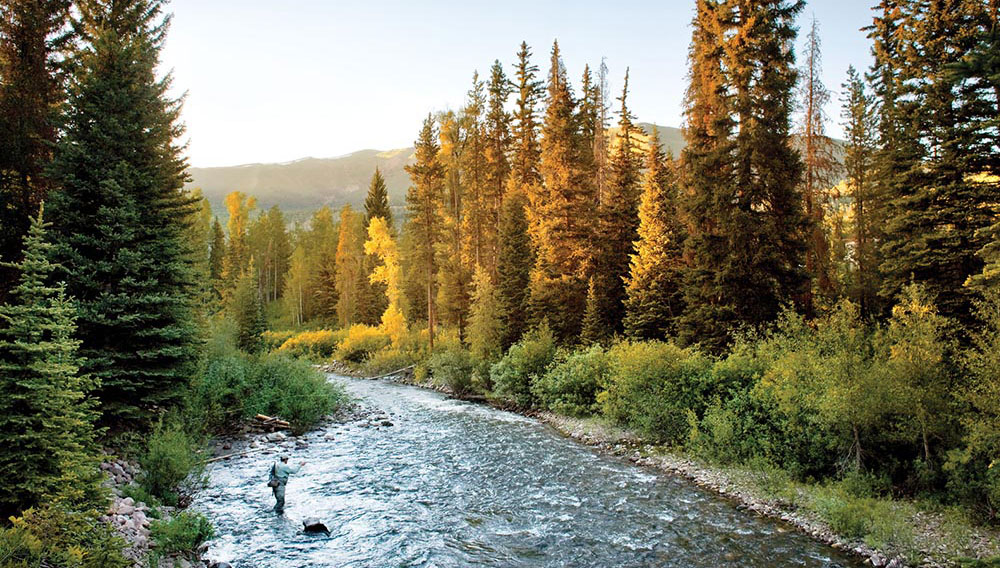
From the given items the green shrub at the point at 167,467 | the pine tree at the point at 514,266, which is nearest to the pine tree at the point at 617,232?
the pine tree at the point at 514,266

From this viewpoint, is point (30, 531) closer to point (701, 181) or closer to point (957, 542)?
point (957, 542)

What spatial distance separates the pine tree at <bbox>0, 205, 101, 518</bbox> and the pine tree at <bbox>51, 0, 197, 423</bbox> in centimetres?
599

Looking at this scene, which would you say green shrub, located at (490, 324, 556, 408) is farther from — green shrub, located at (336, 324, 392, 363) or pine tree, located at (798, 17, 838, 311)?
green shrub, located at (336, 324, 392, 363)

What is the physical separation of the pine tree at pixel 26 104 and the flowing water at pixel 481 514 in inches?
330

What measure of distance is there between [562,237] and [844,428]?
19.0 metres

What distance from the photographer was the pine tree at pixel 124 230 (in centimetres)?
1262

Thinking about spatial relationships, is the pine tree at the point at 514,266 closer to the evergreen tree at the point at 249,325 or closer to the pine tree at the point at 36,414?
the evergreen tree at the point at 249,325

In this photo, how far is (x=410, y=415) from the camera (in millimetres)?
23047

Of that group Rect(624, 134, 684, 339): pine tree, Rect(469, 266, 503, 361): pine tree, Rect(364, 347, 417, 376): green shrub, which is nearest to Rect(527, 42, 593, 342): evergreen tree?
Rect(469, 266, 503, 361): pine tree

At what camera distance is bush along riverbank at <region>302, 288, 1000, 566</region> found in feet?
31.1

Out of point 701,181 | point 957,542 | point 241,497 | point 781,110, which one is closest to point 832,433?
point 957,542

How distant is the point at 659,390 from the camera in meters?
17.4

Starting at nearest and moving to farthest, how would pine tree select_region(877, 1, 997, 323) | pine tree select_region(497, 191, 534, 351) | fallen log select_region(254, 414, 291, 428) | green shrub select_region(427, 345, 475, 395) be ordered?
1. pine tree select_region(877, 1, 997, 323)
2. fallen log select_region(254, 414, 291, 428)
3. green shrub select_region(427, 345, 475, 395)
4. pine tree select_region(497, 191, 534, 351)

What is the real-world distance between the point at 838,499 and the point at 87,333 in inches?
694
